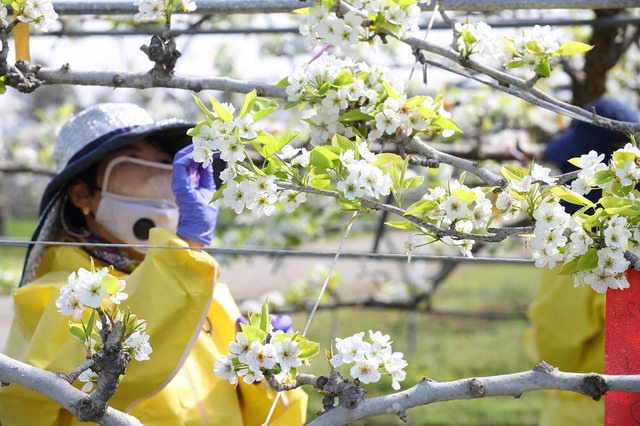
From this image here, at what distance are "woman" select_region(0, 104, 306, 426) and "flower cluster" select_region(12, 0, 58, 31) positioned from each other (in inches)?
17.9

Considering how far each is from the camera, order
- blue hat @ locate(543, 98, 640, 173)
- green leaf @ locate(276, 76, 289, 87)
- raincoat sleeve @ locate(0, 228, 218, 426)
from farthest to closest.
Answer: blue hat @ locate(543, 98, 640, 173) → raincoat sleeve @ locate(0, 228, 218, 426) → green leaf @ locate(276, 76, 289, 87)

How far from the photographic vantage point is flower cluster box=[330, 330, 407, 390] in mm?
1640

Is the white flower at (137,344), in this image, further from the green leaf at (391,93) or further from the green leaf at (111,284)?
the green leaf at (391,93)

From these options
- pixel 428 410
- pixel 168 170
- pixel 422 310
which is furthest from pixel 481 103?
pixel 168 170

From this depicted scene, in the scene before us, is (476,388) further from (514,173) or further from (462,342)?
(462,342)

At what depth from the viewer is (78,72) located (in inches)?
80.9

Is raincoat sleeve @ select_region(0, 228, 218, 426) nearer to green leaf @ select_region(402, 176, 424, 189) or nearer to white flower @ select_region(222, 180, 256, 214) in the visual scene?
white flower @ select_region(222, 180, 256, 214)

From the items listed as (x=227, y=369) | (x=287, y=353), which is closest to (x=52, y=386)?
(x=227, y=369)

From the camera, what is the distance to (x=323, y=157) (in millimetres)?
1676

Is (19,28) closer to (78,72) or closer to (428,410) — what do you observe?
(78,72)

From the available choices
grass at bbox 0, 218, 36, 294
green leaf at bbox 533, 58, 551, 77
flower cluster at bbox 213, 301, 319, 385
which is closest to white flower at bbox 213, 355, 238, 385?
flower cluster at bbox 213, 301, 319, 385

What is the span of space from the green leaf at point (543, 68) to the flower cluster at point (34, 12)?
102 cm

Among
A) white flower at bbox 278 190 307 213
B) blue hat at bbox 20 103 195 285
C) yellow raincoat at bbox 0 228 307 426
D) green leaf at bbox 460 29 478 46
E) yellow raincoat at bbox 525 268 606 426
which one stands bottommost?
yellow raincoat at bbox 525 268 606 426

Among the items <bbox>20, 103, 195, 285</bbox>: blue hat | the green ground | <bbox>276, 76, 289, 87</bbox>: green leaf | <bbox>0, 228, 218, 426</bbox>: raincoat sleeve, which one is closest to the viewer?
<bbox>276, 76, 289, 87</bbox>: green leaf
